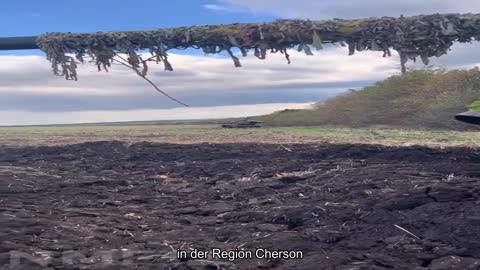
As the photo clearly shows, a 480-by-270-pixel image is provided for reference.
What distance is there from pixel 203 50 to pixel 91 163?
3969 mm

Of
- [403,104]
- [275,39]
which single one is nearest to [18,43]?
[275,39]

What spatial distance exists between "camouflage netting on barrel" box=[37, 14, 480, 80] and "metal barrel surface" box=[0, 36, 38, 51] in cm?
25

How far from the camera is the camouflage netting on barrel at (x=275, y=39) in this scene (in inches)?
303

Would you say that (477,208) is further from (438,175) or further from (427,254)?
(438,175)

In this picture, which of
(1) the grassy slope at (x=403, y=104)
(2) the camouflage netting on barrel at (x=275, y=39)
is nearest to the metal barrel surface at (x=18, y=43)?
(2) the camouflage netting on barrel at (x=275, y=39)

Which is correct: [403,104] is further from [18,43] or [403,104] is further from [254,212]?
[254,212]

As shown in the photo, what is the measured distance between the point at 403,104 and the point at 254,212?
15038mm

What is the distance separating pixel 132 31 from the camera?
323 inches

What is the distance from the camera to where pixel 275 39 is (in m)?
7.91

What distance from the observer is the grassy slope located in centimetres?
1908

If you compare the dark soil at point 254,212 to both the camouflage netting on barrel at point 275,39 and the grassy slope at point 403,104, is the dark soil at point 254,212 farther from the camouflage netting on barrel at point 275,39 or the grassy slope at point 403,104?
the grassy slope at point 403,104

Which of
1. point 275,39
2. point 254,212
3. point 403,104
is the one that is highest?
point 275,39

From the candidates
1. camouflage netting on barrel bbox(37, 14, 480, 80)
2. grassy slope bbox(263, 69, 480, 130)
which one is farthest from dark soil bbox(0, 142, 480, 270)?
grassy slope bbox(263, 69, 480, 130)

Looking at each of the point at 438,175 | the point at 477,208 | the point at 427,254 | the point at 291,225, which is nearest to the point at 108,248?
the point at 291,225
